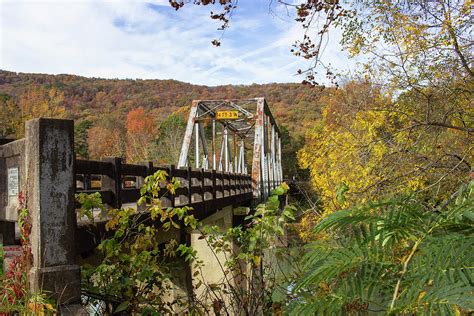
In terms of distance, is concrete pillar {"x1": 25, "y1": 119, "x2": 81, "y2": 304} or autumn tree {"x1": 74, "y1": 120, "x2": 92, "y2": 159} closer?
concrete pillar {"x1": 25, "y1": 119, "x2": 81, "y2": 304}

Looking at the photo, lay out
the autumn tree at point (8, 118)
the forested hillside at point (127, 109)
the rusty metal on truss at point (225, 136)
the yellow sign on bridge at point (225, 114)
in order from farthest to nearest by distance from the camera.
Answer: the autumn tree at point (8, 118) → the forested hillside at point (127, 109) → the yellow sign on bridge at point (225, 114) → the rusty metal on truss at point (225, 136)

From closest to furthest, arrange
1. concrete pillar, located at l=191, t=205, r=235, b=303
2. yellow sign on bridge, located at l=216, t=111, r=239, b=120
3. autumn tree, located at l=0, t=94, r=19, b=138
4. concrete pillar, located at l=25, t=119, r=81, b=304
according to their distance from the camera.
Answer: concrete pillar, located at l=25, t=119, r=81, b=304
concrete pillar, located at l=191, t=205, r=235, b=303
yellow sign on bridge, located at l=216, t=111, r=239, b=120
autumn tree, located at l=0, t=94, r=19, b=138

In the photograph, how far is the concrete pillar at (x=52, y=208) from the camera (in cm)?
313

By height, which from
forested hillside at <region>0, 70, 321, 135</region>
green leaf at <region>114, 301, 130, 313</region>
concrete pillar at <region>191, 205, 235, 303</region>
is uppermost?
forested hillside at <region>0, 70, 321, 135</region>

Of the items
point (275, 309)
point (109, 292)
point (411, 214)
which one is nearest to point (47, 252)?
point (109, 292)

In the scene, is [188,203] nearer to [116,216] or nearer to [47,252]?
[116,216]

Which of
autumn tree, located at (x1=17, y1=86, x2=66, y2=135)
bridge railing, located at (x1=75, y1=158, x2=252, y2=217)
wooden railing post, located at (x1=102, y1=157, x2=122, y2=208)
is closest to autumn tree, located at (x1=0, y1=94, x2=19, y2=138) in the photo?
autumn tree, located at (x1=17, y1=86, x2=66, y2=135)

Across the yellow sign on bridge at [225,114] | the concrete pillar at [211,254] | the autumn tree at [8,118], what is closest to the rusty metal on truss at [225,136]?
the yellow sign on bridge at [225,114]

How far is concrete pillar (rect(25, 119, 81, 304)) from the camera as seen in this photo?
3.13m

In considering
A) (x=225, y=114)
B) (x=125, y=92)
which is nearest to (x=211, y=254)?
(x=225, y=114)

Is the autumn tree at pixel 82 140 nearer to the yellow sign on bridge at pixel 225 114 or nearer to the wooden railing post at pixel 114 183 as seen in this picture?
the yellow sign on bridge at pixel 225 114

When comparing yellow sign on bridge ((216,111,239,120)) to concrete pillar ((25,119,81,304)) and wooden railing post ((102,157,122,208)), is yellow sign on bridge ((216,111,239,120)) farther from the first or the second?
concrete pillar ((25,119,81,304))

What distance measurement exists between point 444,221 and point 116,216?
9.35ft

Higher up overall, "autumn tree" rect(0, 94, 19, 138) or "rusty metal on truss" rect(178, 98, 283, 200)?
"autumn tree" rect(0, 94, 19, 138)
